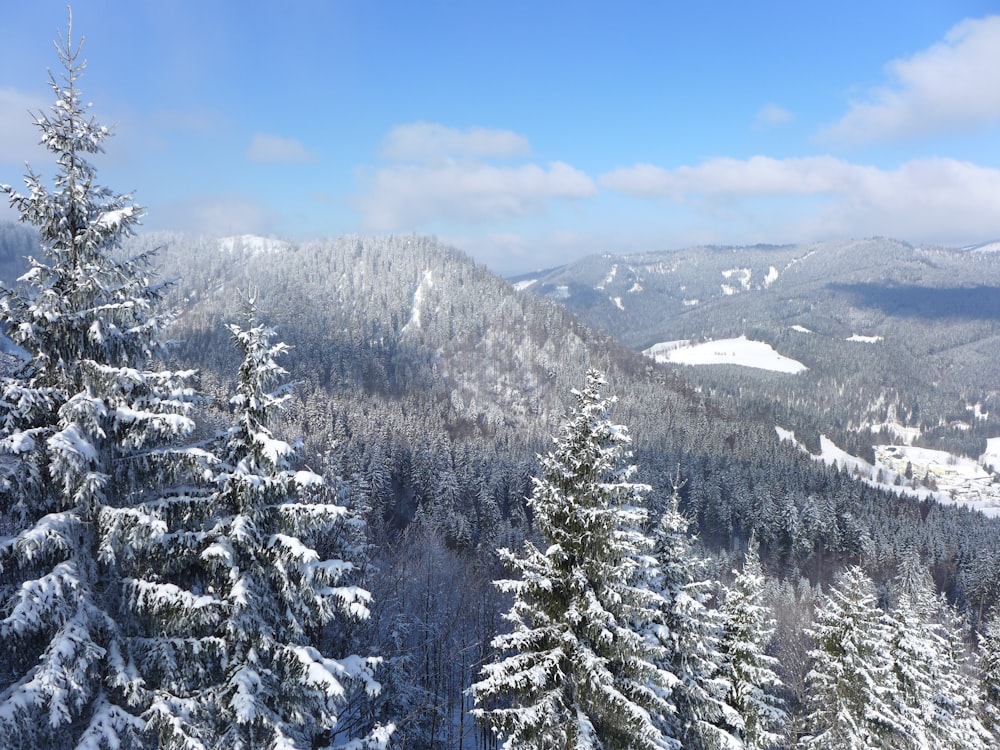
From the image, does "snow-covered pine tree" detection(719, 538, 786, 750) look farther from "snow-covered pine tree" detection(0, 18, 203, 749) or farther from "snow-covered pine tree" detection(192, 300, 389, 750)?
"snow-covered pine tree" detection(0, 18, 203, 749)

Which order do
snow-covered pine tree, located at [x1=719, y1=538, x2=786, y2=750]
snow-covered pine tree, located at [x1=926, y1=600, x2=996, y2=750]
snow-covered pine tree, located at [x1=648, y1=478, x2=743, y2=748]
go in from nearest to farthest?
snow-covered pine tree, located at [x1=648, y1=478, x2=743, y2=748]
snow-covered pine tree, located at [x1=719, y1=538, x2=786, y2=750]
snow-covered pine tree, located at [x1=926, y1=600, x2=996, y2=750]

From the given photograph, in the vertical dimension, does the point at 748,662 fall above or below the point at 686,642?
below

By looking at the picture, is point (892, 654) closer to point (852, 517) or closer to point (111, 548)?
point (111, 548)

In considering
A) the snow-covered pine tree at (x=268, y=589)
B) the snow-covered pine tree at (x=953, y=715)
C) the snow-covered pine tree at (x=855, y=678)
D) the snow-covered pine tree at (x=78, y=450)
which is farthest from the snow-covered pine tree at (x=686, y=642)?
the snow-covered pine tree at (x=953, y=715)

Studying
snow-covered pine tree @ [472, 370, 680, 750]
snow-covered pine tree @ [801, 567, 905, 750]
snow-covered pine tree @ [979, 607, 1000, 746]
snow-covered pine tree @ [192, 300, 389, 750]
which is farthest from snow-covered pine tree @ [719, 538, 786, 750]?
snow-covered pine tree @ [979, 607, 1000, 746]

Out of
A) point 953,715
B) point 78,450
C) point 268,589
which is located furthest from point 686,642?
point 953,715

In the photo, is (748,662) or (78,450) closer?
(78,450)

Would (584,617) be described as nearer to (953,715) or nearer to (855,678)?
(855,678)
